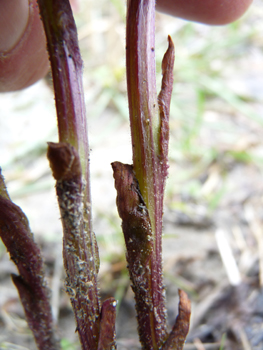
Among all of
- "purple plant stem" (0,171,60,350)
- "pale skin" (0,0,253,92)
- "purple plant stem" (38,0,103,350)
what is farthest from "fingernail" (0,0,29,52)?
"purple plant stem" (0,171,60,350)

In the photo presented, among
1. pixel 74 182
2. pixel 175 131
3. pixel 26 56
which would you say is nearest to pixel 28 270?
pixel 74 182

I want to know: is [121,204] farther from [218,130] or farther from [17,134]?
[17,134]

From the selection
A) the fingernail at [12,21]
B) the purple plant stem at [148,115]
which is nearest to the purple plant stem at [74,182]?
the purple plant stem at [148,115]

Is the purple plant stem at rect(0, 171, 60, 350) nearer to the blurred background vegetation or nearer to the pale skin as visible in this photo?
the blurred background vegetation

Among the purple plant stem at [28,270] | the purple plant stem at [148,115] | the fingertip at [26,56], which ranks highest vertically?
the fingertip at [26,56]

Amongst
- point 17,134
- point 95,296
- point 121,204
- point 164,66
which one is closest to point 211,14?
point 164,66

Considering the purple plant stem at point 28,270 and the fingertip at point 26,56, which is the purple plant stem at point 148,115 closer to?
the purple plant stem at point 28,270
